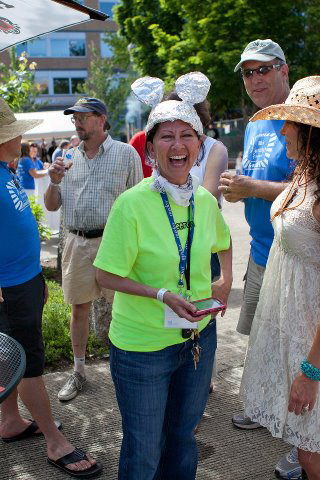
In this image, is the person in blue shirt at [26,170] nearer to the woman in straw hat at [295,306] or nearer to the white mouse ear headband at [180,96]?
the white mouse ear headband at [180,96]

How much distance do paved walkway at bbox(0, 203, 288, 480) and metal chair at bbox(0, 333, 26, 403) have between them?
1.34 metres

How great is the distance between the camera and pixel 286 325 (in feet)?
7.35

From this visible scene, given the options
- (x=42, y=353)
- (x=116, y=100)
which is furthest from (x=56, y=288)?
(x=116, y=100)

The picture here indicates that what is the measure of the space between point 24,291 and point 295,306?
142cm

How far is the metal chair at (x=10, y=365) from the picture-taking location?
164 centimetres

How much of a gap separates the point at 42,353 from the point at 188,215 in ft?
4.27

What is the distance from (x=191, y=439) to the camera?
7.78ft

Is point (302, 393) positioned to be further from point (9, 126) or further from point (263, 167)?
point (9, 126)

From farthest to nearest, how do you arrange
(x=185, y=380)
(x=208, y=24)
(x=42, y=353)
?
(x=208, y=24)
(x=42, y=353)
(x=185, y=380)

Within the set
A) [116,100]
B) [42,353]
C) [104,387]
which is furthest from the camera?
[116,100]

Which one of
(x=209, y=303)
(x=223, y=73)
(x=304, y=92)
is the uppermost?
(x=223, y=73)

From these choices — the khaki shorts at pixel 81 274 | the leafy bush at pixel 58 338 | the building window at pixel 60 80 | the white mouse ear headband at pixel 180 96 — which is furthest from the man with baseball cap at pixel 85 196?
the building window at pixel 60 80

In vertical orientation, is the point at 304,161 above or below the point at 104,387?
above

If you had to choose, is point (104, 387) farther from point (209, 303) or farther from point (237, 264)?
point (237, 264)
